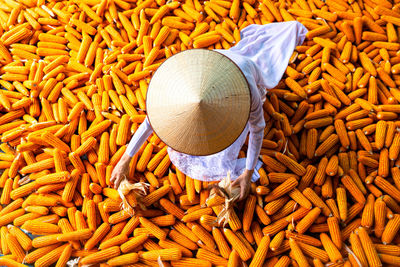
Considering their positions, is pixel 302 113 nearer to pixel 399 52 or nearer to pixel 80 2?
pixel 399 52

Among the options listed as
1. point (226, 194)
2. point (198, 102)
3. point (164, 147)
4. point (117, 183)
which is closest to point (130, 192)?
point (117, 183)

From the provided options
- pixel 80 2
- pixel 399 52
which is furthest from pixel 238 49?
pixel 80 2

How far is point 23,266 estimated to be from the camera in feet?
6.74

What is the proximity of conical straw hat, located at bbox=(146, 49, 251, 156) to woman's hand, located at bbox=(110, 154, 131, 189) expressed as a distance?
63 cm

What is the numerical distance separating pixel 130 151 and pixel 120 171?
0.64 feet

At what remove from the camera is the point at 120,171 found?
2092mm

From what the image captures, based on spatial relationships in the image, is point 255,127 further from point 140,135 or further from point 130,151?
point 130,151

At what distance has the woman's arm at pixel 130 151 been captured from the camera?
73.7 inches

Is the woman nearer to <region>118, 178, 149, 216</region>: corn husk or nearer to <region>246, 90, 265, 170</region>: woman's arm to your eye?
<region>246, 90, 265, 170</region>: woman's arm

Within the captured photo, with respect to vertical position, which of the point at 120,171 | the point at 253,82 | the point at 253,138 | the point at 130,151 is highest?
the point at 253,82

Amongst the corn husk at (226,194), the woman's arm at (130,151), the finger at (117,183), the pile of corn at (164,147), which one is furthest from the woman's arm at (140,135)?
the corn husk at (226,194)

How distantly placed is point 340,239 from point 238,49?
1583 mm

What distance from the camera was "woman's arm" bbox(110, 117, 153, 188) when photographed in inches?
73.7

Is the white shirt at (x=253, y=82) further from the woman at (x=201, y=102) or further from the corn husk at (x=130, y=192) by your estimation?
the corn husk at (x=130, y=192)
